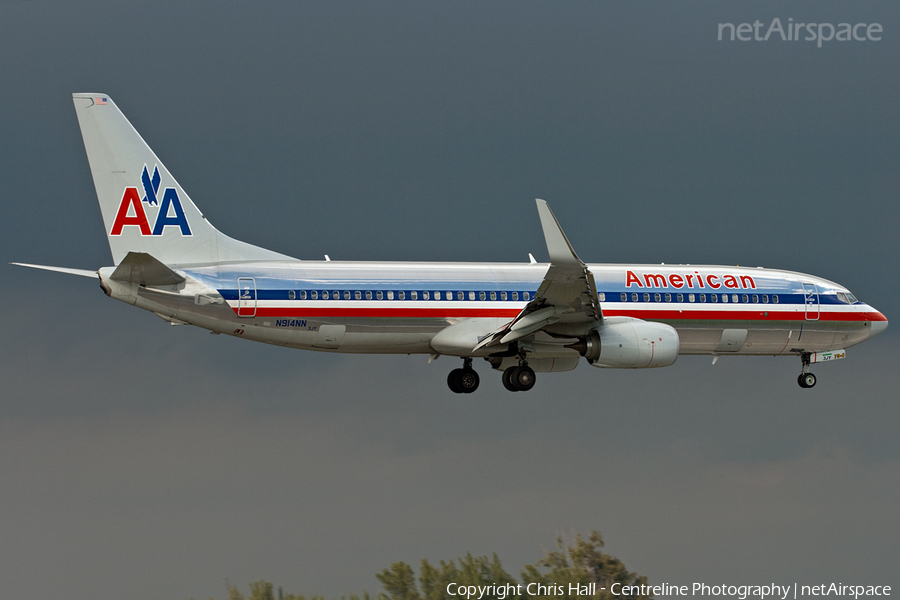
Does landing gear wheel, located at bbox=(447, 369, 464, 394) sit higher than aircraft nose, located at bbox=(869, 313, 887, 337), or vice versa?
aircraft nose, located at bbox=(869, 313, 887, 337)

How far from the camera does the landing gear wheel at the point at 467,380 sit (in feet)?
127

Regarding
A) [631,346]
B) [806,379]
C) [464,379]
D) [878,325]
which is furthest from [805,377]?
[464,379]

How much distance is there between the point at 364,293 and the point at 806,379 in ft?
52.8

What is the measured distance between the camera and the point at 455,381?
38.7 metres

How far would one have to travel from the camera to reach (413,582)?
4716cm

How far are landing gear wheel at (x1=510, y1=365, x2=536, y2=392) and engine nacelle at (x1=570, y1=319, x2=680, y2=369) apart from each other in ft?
7.96

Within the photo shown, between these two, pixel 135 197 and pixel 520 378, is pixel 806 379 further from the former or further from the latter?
pixel 135 197

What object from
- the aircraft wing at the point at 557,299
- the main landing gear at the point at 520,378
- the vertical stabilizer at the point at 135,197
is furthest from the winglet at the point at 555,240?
the vertical stabilizer at the point at 135,197

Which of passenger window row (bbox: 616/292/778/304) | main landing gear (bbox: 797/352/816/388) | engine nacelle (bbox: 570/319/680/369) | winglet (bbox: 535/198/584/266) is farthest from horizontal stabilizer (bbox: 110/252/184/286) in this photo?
main landing gear (bbox: 797/352/816/388)

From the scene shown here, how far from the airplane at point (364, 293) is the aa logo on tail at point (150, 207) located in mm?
29

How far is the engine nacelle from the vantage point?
114 feet

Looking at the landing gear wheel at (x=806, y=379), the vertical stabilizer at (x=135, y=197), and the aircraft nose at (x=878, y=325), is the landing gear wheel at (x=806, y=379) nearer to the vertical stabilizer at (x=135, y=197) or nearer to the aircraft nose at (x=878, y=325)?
the aircraft nose at (x=878, y=325)

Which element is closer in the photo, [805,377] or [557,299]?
[557,299]

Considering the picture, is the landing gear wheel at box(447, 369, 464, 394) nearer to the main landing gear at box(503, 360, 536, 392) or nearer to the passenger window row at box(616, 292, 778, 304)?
the main landing gear at box(503, 360, 536, 392)
